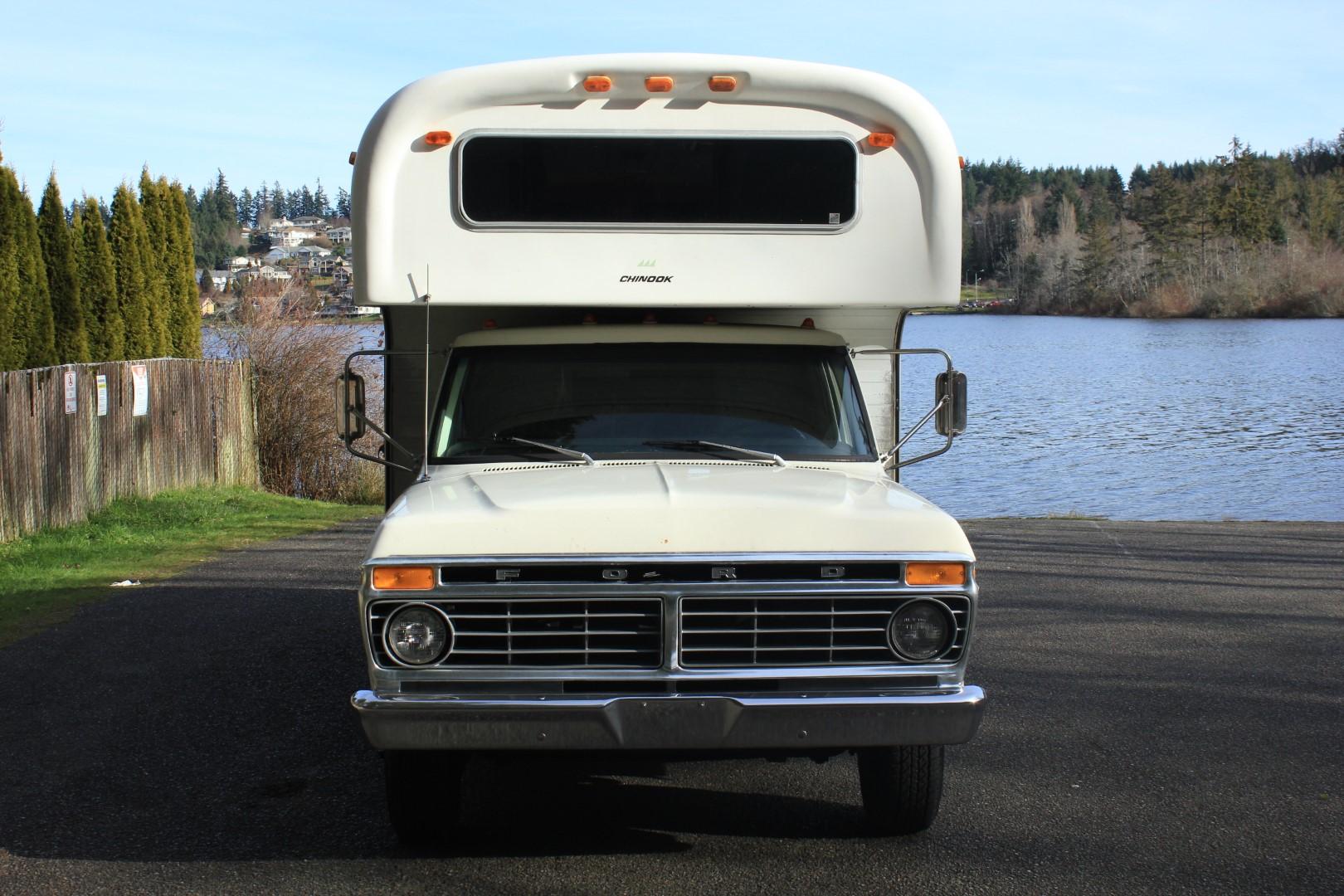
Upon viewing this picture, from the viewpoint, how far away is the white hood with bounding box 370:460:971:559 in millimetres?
4668

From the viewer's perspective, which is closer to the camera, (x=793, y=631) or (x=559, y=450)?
(x=793, y=631)

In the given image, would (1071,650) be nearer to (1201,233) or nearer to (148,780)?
(148,780)

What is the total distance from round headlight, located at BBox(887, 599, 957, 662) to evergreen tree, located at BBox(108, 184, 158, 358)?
50.2 feet

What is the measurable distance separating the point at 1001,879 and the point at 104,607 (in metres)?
7.48

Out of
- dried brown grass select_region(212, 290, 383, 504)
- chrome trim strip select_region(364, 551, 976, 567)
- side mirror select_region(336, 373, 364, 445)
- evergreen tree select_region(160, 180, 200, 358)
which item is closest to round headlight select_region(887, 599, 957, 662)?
chrome trim strip select_region(364, 551, 976, 567)

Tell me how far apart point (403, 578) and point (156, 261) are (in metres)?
15.8

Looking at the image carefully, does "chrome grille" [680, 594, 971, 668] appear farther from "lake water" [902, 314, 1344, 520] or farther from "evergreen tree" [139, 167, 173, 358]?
"evergreen tree" [139, 167, 173, 358]

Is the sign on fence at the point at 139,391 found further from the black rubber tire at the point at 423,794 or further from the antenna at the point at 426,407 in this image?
the black rubber tire at the point at 423,794

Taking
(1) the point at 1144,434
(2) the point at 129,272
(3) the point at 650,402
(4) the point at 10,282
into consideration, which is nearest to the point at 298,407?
(2) the point at 129,272

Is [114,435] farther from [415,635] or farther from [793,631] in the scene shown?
[793,631]

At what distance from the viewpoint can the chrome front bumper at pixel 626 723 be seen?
4605mm

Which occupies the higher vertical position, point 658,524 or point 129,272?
point 129,272

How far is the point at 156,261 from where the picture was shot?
1894 cm

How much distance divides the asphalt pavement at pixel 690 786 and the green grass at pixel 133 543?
93 centimetres
